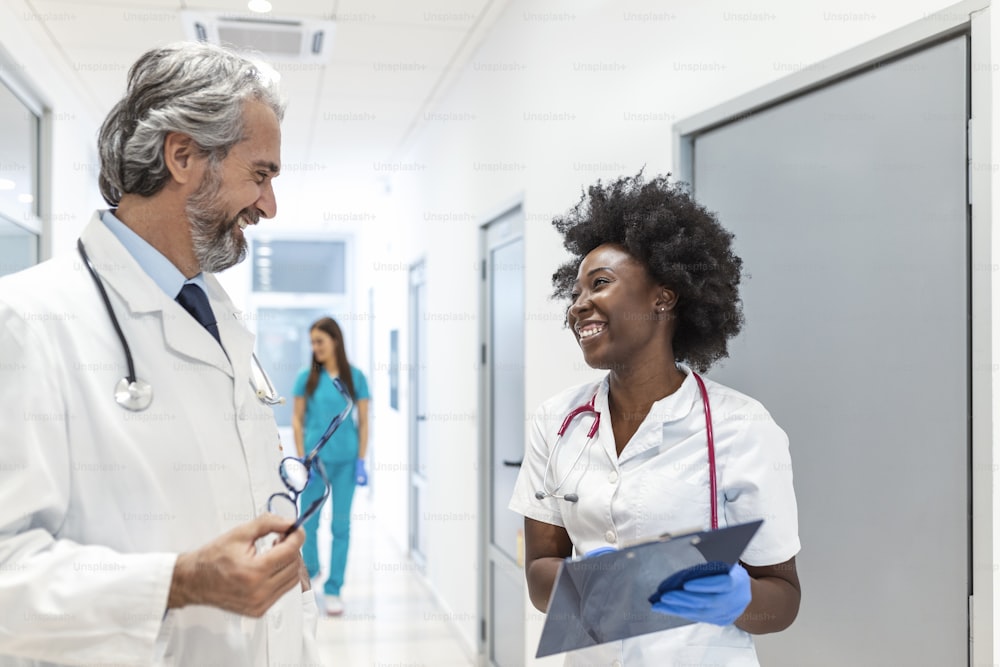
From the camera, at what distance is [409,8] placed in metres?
3.43

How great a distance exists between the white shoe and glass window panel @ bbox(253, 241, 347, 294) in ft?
18.3

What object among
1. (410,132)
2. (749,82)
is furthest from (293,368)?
(749,82)

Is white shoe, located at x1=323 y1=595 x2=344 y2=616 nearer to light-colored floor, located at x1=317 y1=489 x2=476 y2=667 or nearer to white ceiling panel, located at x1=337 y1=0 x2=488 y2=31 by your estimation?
light-colored floor, located at x1=317 y1=489 x2=476 y2=667

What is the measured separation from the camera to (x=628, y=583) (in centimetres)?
112

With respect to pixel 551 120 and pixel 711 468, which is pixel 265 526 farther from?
pixel 551 120

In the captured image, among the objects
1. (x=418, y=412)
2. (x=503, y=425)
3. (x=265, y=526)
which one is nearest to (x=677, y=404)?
(x=265, y=526)

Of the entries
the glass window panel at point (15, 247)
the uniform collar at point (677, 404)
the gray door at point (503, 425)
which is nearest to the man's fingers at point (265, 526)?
the uniform collar at point (677, 404)

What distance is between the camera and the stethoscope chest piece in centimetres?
105

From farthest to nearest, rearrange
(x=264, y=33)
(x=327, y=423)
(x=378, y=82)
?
(x=327, y=423) < (x=378, y=82) < (x=264, y=33)

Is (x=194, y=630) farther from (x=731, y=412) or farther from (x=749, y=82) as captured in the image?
(x=749, y=82)

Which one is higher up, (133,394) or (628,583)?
(133,394)

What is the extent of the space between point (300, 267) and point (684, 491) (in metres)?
8.80

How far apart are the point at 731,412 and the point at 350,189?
6.40 metres

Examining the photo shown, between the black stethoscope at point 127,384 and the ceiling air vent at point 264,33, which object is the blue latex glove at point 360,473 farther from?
the black stethoscope at point 127,384
